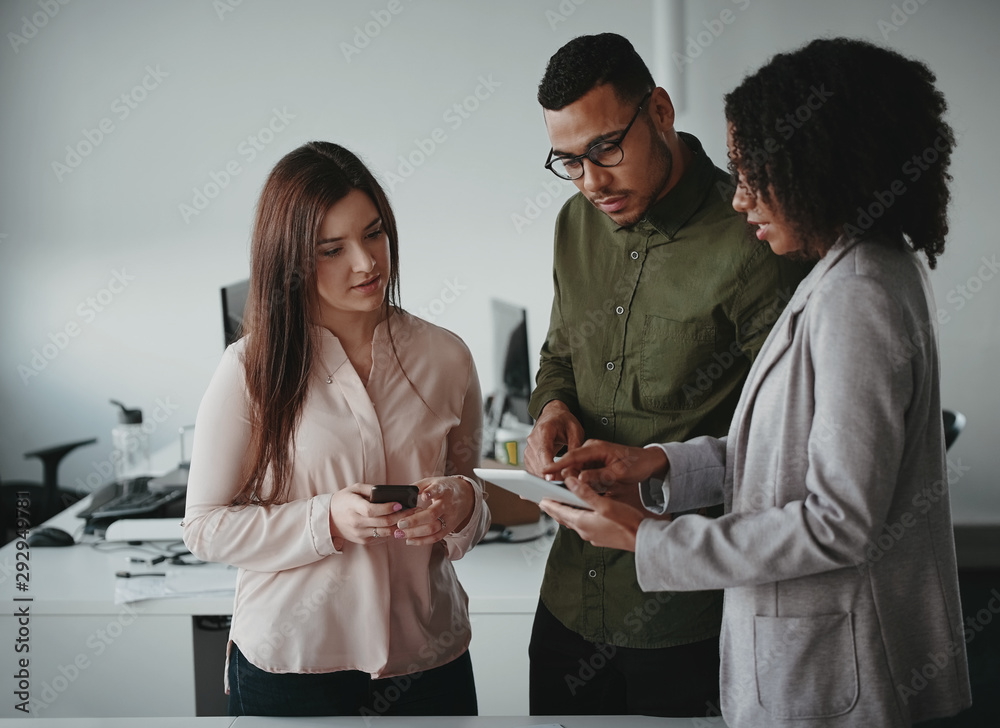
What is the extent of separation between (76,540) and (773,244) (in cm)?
239

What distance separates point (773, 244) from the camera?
1337 millimetres

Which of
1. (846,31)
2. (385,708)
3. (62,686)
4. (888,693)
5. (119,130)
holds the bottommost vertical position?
(62,686)

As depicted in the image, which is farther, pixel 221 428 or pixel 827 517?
pixel 221 428

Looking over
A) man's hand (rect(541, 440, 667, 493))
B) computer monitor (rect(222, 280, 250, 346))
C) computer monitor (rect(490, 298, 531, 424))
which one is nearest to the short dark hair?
man's hand (rect(541, 440, 667, 493))

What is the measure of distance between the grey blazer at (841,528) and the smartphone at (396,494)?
43 cm

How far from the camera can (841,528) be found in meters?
1.18

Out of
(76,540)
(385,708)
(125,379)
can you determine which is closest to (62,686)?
(76,540)

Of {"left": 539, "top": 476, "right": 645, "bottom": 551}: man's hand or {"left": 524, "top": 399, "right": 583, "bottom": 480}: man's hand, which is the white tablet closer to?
{"left": 539, "top": 476, "right": 645, "bottom": 551}: man's hand

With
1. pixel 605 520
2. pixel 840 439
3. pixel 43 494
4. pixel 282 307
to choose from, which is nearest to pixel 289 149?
pixel 43 494

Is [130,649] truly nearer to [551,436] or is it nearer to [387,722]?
[387,722]

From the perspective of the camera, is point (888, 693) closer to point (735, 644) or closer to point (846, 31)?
point (735, 644)

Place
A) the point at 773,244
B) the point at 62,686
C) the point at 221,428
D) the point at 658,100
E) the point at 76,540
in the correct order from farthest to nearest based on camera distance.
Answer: the point at 76,540 < the point at 62,686 < the point at 658,100 < the point at 221,428 < the point at 773,244

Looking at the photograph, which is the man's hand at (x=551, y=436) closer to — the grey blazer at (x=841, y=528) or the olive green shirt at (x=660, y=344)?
the olive green shirt at (x=660, y=344)

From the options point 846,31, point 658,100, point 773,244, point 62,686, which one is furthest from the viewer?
point 846,31
